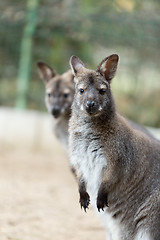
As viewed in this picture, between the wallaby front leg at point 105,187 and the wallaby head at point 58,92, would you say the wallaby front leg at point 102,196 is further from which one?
the wallaby head at point 58,92

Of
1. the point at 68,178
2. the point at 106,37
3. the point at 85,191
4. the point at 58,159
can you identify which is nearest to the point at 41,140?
the point at 58,159

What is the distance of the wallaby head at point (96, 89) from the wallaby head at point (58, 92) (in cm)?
231

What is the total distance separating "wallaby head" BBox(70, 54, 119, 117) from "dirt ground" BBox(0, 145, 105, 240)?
1.47 meters

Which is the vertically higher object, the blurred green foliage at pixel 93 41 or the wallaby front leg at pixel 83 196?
the blurred green foliage at pixel 93 41

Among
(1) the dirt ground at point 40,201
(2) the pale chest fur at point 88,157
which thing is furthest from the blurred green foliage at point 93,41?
(2) the pale chest fur at point 88,157

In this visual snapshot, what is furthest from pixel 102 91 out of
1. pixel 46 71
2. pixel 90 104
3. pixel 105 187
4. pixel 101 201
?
pixel 46 71

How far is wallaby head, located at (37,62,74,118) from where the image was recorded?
677cm

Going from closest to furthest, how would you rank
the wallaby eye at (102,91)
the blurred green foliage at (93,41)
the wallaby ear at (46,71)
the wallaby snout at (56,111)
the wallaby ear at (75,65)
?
the wallaby eye at (102,91), the wallaby ear at (75,65), the wallaby snout at (56,111), the wallaby ear at (46,71), the blurred green foliage at (93,41)

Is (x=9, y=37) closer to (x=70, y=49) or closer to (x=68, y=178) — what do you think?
(x=70, y=49)

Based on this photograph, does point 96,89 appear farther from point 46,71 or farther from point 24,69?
point 24,69

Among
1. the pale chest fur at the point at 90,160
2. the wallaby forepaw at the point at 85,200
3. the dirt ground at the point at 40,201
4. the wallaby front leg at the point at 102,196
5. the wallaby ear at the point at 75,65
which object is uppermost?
the wallaby ear at the point at 75,65

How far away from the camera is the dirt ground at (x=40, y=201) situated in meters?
5.19

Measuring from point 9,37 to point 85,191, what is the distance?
6233 mm

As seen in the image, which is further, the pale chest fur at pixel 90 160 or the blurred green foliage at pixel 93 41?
the blurred green foliage at pixel 93 41
